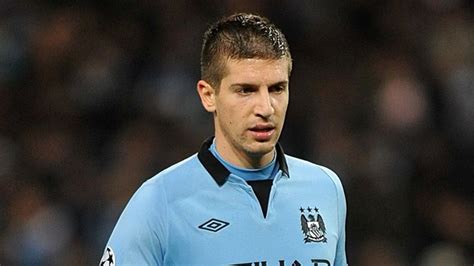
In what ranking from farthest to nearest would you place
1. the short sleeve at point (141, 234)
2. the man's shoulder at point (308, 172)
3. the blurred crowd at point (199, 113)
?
the blurred crowd at point (199, 113) < the man's shoulder at point (308, 172) < the short sleeve at point (141, 234)

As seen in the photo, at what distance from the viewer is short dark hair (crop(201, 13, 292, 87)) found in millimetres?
4016

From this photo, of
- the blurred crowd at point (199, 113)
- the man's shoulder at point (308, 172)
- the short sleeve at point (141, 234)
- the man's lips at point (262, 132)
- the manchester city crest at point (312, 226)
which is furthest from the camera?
the blurred crowd at point (199, 113)

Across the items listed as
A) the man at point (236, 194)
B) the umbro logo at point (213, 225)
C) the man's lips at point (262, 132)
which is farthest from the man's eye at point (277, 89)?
the umbro logo at point (213, 225)

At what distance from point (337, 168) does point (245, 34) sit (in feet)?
15.2

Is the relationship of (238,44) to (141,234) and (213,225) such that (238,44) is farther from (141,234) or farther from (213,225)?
(141,234)

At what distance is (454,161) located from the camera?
8.73 metres

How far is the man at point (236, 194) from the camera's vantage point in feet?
12.9

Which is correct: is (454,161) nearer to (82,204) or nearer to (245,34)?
(82,204)

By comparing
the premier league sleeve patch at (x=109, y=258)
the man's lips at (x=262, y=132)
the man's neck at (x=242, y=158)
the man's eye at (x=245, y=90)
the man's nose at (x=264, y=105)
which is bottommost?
the premier league sleeve patch at (x=109, y=258)

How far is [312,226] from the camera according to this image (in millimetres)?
4102

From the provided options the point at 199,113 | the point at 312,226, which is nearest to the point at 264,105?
the point at 312,226

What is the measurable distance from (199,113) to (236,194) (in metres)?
4.83

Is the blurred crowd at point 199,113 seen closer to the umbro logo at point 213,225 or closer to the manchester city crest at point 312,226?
the manchester city crest at point 312,226

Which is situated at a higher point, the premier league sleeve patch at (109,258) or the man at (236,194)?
the man at (236,194)
